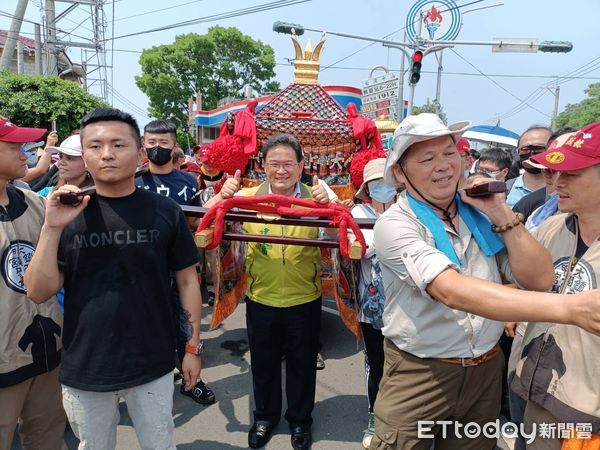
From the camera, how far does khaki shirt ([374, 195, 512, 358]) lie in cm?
161

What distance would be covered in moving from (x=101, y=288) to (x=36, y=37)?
1965 centimetres

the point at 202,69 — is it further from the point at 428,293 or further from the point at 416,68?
the point at 428,293

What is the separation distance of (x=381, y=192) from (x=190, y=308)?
4.70 feet

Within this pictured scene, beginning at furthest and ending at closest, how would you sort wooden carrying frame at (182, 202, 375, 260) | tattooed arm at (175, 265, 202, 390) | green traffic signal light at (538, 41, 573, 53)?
1. green traffic signal light at (538, 41, 573, 53)
2. wooden carrying frame at (182, 202, 375, 260)
3. tattooed arm at (175, 265, 202, 390)

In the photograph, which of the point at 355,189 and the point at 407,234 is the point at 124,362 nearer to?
the point at 407,234

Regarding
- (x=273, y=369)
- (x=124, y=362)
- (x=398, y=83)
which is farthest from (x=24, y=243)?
(x=398, y=83)

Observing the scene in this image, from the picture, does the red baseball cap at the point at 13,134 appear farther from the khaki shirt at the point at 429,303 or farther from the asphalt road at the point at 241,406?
the asphalt road at the point at 241,406

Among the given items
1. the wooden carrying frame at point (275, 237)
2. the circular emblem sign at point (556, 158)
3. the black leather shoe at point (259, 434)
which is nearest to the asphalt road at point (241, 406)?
the black leather shoe at point (259, 434)

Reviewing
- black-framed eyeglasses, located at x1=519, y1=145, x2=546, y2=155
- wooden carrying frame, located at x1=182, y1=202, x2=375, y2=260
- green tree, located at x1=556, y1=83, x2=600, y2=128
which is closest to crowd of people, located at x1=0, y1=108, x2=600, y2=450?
wooden carrying frame, located at x1=182, y1=202, x2=375, y2=260

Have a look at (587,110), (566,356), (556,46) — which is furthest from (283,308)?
(587,110)

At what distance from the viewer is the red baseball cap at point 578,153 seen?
5.11 ft

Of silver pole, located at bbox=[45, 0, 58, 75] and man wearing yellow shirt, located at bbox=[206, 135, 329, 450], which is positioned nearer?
man wearing yellow shirt, located at bbox=[206, 135, 329, 450]

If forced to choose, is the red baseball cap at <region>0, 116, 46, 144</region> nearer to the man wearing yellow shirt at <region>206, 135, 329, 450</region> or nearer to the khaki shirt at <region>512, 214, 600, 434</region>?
the man wearing yellow shirt at <region>206, 135, 329, 450</region>

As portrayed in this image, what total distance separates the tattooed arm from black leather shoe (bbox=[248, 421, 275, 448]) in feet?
3.20
